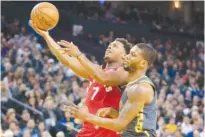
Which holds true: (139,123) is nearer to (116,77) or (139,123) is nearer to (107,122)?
(107,122)

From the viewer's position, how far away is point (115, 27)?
870 inches

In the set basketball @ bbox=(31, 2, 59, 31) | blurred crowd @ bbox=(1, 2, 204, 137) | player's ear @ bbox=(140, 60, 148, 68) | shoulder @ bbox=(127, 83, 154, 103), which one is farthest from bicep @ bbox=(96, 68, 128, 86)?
blurred crowd @ bbox=(1, 2, 204, 137)

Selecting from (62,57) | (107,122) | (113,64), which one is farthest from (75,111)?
(62,57)

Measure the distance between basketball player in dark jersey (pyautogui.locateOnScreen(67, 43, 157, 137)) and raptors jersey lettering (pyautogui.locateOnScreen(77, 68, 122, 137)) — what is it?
0.69 m

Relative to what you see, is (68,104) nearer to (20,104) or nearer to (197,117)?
(20,104)

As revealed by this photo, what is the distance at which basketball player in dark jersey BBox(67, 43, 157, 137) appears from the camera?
528 centimetres

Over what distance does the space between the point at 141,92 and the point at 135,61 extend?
1.15 feet

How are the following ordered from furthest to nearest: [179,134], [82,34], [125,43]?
[82,34] < [179,134] < [125,43]

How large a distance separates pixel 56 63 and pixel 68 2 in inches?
232

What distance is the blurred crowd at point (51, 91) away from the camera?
39.8 ft

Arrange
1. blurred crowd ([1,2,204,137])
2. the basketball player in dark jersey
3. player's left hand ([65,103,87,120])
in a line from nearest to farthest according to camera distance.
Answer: player's left hand ([65,103,87,120]) → the basketball player in dark jersey → blurred crowd ([1,2,204,137])

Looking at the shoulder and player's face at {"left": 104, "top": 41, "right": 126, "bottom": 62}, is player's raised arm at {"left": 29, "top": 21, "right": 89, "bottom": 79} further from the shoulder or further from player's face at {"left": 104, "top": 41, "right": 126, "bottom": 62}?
the shoulder

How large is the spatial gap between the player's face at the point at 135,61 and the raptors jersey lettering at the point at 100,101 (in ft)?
2.22

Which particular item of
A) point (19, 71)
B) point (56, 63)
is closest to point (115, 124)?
point (19, 71)
